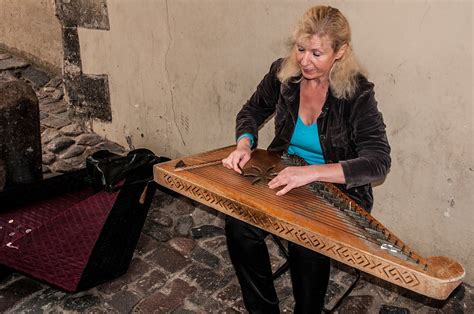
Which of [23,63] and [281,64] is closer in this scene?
[281,64]

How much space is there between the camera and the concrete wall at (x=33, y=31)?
21.1ft

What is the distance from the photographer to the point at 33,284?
3117 millimetres

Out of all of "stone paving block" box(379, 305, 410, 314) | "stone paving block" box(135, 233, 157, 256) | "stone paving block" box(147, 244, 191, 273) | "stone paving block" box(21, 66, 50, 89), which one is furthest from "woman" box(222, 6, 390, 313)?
"stone paving block" box(21, 66, 50, 89)

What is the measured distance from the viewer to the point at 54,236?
130 inches

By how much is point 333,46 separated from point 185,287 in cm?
156

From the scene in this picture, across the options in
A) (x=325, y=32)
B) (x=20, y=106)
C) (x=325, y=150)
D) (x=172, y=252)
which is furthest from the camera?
(x=20, y=106)

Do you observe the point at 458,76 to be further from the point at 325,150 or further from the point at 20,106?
the point at 20,106

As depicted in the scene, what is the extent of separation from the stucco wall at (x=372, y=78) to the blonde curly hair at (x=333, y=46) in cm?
40

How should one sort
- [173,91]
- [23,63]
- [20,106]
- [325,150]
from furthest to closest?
[23,63], [173,91], [20,106], [325,150]

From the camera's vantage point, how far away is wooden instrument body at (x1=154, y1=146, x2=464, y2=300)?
1.80 m

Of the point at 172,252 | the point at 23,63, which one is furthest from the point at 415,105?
the point at 23,63

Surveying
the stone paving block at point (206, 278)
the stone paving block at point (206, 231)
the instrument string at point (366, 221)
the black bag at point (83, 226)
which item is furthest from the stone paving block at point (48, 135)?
the instrument string at point (366, 221)

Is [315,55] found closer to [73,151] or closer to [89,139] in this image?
[73,151]

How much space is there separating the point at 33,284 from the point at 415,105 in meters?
2.31
